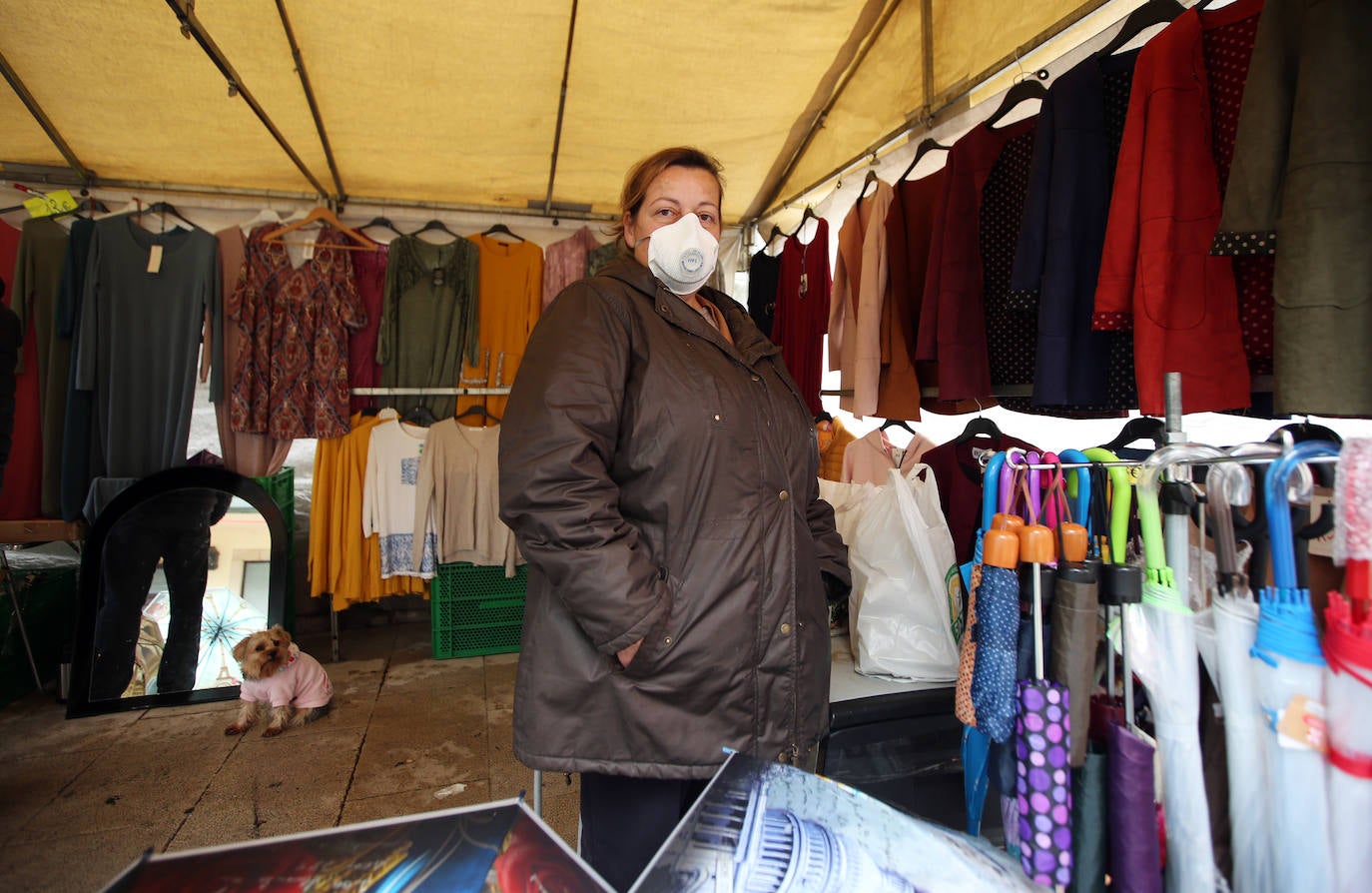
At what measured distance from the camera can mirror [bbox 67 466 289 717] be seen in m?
3.20

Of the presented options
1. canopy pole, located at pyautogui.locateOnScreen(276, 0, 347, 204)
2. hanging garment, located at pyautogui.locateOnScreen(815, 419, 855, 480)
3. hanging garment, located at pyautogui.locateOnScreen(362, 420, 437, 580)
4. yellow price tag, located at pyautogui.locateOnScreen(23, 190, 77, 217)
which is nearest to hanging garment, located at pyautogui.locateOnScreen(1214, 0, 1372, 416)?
hanging garment, located at pyautogui.locateOnScreen(815, 419, 855, 480)

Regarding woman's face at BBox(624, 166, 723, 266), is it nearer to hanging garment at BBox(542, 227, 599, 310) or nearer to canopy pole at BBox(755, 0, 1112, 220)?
canopy pole at BBox(755, 0, 1112, 220)

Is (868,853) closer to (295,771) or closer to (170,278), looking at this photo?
(295,771)

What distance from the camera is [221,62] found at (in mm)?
2725

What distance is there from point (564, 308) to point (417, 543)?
119 inches

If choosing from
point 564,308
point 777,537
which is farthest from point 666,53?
point 777,537

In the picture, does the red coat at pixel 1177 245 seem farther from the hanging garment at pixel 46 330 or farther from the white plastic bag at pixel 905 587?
the hanging garment at pixel 46 330

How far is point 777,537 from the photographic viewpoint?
1283mm

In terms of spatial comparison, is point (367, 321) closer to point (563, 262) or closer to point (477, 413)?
point (477, 413)

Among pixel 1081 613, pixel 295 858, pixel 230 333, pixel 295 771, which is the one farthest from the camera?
pixel 230 333

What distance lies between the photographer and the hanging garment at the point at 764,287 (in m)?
4.04

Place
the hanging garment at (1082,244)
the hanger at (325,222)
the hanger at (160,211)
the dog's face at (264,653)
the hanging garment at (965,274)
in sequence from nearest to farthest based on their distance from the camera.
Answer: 1. the hanging garment at (1082,244)
2. the hanging garment at (965,274)
3. the dog's face at (264,653)
4. the hanger at (160,211)
5. the hanger at (325,222)

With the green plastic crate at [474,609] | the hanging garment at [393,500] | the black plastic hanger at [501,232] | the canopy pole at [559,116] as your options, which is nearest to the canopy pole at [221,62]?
the black plastic hanger at [501,232]

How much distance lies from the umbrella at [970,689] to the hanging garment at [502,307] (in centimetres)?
353
